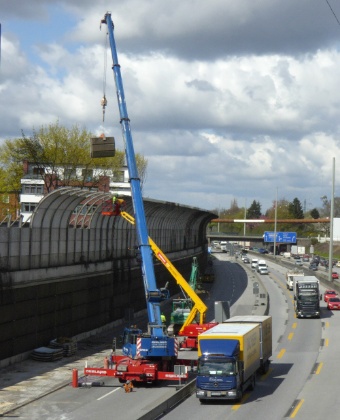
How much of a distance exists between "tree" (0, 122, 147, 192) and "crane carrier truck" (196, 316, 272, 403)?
71.9m

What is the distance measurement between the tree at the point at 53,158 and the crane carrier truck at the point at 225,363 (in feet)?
236

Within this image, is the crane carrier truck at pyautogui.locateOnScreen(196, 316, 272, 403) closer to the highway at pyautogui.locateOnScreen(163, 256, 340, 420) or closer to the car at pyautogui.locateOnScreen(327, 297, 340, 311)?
the highway at pyautogui.locateOnScreen(163, 256, 340, 420)

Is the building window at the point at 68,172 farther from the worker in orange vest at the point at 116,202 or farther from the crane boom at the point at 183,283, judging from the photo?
the worker in orange vest at the point at 116,202

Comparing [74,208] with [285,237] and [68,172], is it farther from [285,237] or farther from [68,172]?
[285,237]

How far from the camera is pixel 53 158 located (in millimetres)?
111250

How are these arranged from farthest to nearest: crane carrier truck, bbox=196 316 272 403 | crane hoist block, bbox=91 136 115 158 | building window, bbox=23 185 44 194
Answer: building window, bbox=23 185 44 194
crane hoist block, bbox=91 136 115 158
crane carrier truck, bbox=196 316 272 403

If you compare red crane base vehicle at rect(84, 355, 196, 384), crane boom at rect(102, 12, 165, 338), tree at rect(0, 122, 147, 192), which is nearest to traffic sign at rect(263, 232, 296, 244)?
tree at rect(0, 122, 147, 192)

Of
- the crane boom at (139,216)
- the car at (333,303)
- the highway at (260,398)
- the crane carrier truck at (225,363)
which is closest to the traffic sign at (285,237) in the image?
the car at (333,303)

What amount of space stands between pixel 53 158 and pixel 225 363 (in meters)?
81.3

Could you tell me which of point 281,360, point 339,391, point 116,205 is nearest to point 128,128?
point 116,205

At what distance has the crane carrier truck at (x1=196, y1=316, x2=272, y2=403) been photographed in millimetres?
33188

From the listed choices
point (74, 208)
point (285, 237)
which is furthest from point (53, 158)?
point (285, 237)

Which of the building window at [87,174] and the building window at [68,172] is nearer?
the building window at [68,172]

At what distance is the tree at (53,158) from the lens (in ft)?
361
